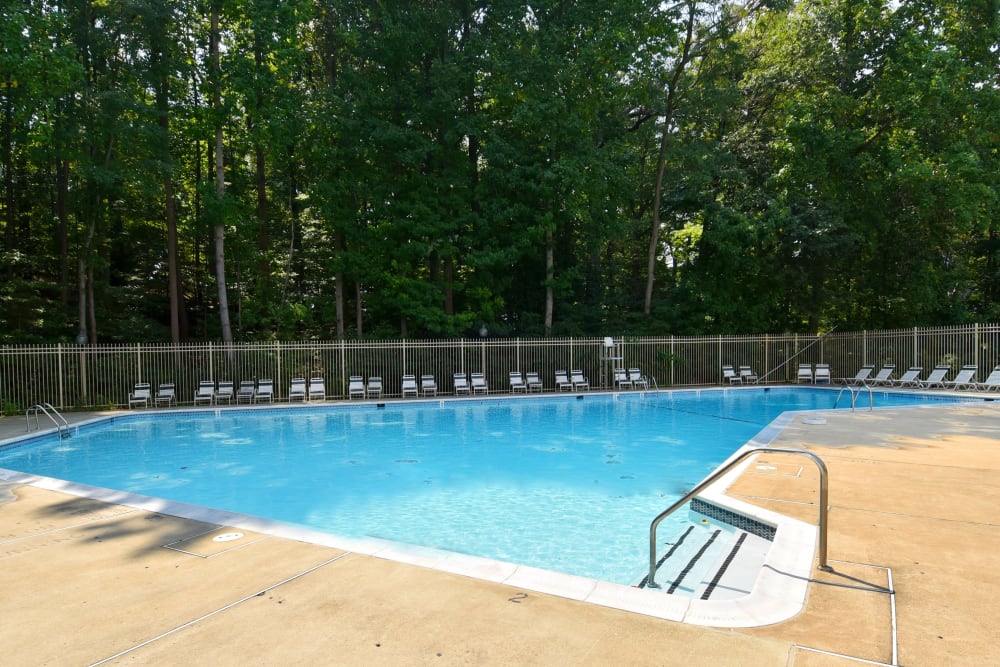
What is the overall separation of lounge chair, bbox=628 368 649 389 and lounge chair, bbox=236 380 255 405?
41.1ft

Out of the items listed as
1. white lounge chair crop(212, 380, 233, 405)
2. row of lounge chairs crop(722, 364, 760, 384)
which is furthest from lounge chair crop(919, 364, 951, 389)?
white lounge chair crop(212, 380, 233, 405)

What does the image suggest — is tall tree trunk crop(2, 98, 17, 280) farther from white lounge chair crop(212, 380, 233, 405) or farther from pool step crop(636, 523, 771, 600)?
pool step crop(636, 523, 771, 600)

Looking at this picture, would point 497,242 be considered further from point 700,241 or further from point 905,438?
point 905,438

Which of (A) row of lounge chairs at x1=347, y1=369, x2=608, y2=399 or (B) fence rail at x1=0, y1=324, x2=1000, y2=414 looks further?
(A) row of lounge chairs at x1=347, y1=369, x2=608, y2=399

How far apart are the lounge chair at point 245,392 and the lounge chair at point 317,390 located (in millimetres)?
1651

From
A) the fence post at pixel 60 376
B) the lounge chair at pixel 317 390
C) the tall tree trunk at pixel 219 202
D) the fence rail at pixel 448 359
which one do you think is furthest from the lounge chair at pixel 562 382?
the fence post at pixel 60 376

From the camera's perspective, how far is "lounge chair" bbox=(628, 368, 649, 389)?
68.6 feet

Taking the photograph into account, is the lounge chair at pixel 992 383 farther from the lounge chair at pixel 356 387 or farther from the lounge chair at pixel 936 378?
the lounge chair at pixel 356 387

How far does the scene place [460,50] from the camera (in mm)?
23172

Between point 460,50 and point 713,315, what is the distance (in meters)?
15.3

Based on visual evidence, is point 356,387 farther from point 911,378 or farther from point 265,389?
point 911,378

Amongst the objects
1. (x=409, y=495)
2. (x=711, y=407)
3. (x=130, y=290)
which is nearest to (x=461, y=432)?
(x=409, y=495)

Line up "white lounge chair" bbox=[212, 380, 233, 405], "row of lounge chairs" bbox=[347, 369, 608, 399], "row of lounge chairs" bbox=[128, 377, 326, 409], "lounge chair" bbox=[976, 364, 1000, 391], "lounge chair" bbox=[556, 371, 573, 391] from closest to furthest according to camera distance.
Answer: "row of lounge chairs" bbox=[128, 377, 326, 409] < "white lounge chair" bbox=[212, 380, 233, 405] < "lounge chair" bbox=[976, 364, 1000, 391] < "row of lounge chairs" bbox=[347, 369, 608, 399] < "lounge chair" bbox=[556, 371, 573, 391]

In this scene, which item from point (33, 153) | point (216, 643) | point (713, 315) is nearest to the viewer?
point (216, 643)
